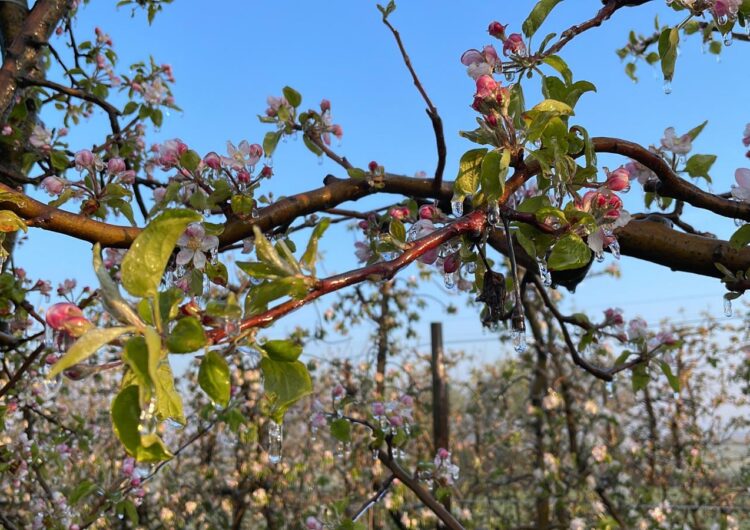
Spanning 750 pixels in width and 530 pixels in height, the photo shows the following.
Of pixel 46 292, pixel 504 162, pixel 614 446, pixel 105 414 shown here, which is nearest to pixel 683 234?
pixel 504 162

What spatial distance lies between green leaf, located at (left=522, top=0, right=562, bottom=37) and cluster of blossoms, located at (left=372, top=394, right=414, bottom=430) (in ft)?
4.25

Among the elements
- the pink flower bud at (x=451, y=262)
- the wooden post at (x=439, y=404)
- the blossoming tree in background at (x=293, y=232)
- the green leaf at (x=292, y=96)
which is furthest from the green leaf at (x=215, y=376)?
the wooden post at (x=439, y=404)

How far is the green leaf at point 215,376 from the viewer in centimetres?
54

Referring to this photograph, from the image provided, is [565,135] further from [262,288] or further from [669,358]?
[669,358]

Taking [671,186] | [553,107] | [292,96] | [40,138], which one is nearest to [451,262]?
[553,107]

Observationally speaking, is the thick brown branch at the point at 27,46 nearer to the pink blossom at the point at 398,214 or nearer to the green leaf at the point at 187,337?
the pink blossom at the point at 398,214

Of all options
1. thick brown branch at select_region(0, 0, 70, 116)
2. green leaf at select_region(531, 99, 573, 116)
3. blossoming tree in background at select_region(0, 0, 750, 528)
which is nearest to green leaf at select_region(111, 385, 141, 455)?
blossoming tree in background at select_region(0, 0, 750, 528)

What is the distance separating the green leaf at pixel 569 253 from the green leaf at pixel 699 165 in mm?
543

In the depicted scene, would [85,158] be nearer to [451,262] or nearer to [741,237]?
[451,262]

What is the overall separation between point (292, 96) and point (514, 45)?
2.29 feet

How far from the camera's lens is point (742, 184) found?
3.14 feet

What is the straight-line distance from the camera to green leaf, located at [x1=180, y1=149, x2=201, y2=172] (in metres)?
1.04

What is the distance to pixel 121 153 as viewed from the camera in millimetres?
2199

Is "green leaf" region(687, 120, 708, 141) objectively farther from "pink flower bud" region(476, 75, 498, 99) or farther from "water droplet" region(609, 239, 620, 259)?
"pink flower bud" region(476, 75, 498, 99)
